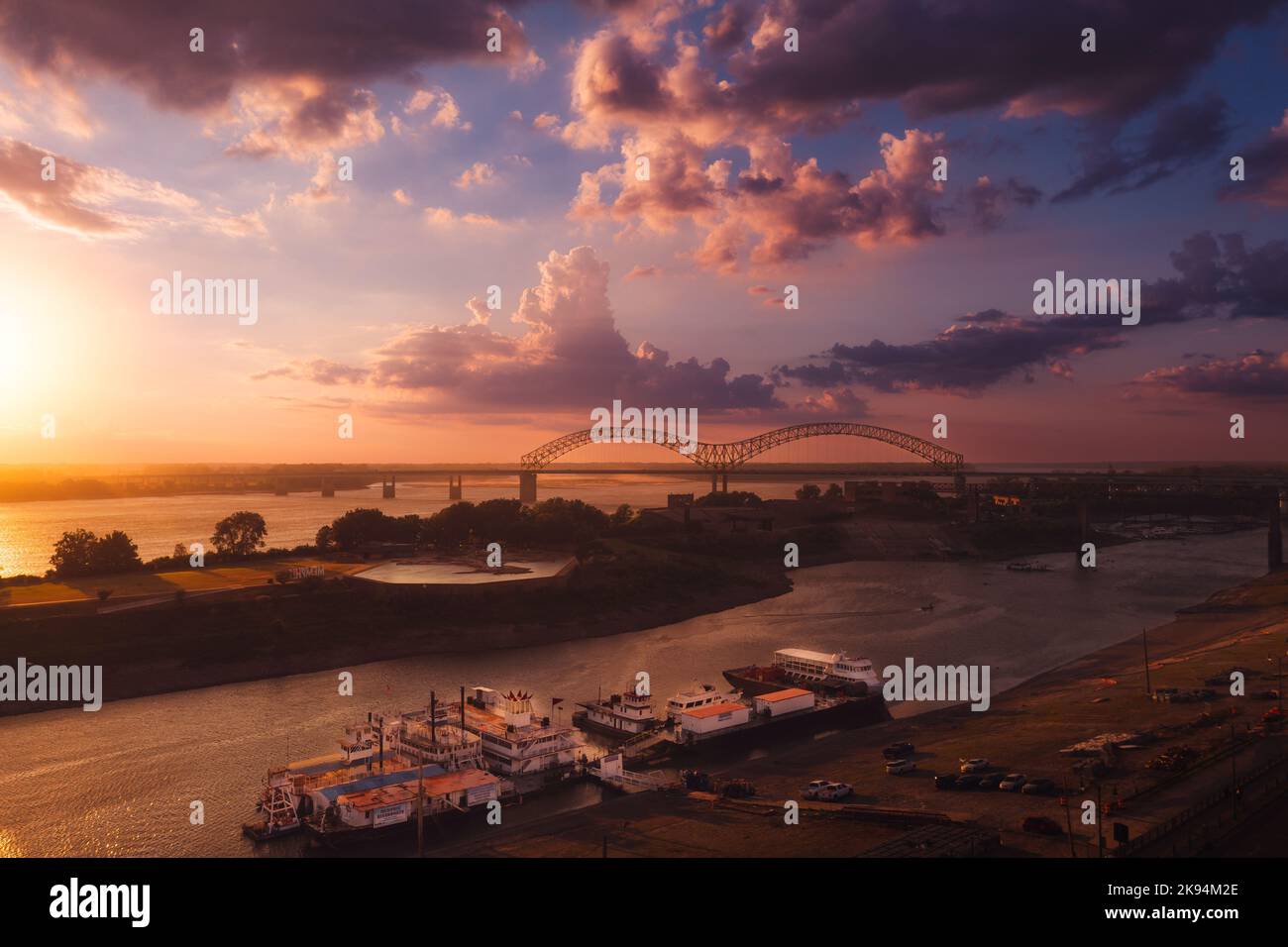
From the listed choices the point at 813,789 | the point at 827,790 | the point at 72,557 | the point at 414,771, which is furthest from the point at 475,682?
the point at 72,557

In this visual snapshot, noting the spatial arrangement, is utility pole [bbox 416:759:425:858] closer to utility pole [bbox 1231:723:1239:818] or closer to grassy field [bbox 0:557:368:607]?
utility pole [bbox 1231:723:1239:818]

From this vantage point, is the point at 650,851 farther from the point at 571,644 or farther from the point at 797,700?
the point at 571,644

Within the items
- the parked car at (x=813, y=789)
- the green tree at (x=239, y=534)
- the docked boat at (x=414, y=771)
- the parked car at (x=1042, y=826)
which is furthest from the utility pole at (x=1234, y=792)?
the green tree at (x=239, y=534)

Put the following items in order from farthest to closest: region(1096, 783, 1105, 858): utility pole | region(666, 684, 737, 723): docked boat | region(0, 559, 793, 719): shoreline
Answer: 1. region(0, 559, 793, 719): shoreline
2. region(666, 684, 737, 723): docked boat
3. region(1096, 783, 1105, 858): utility pole

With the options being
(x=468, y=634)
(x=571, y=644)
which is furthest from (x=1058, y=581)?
(x=468, y=634)

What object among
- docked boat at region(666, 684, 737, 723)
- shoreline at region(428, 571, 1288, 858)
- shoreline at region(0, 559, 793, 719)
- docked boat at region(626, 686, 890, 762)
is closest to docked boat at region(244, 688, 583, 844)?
shoreline at region(428, 571, 1288, 858)

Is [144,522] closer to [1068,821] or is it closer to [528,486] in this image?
[528,486]
